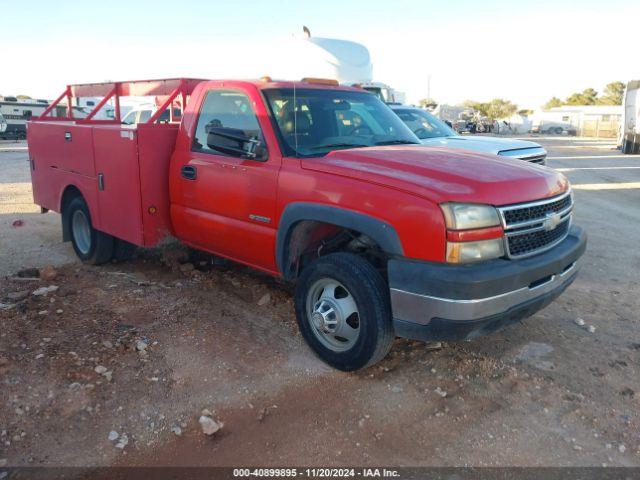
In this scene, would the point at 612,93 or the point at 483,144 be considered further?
the point at 612,93

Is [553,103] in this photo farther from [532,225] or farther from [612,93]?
[532,225]

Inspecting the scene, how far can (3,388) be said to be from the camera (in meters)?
3.54

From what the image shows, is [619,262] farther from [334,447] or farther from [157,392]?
[157,392]

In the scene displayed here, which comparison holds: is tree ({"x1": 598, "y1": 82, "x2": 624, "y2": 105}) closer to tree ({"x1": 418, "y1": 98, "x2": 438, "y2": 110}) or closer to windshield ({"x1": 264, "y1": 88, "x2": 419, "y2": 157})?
tree ({"x1": 418, "y1": 98, "x2": 438, "y2": 110})

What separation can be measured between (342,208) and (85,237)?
13.0 ft

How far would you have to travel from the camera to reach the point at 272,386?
3.72 metres

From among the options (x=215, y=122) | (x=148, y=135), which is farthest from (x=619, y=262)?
(x=148, y=135)

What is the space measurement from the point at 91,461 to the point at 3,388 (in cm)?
101

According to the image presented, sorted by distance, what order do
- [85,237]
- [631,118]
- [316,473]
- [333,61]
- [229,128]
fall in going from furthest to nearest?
1. [631,118]
2. [333,61]
3. [85,237]
4. [229,128]
5. [316,473]

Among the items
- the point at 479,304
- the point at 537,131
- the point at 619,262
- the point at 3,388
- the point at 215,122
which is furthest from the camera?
the point at 537,131

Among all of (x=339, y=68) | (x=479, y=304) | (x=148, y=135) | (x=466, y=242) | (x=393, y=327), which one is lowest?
(x=393, y=327)

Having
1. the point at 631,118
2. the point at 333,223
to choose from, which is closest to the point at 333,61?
the point at 333,223

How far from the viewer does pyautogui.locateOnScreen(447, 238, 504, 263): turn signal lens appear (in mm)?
3203

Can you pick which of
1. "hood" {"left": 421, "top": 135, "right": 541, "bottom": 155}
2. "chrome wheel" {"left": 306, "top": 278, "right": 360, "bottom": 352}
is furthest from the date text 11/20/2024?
"hood" {"left": 421, "top": 135, "right": 541, "bottom": 155}
